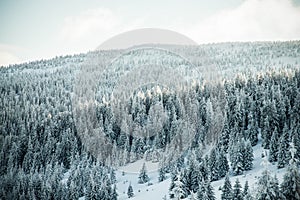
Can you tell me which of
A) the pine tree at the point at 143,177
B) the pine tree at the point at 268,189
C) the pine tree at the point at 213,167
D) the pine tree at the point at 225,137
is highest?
the pine tree at the point at 268,189

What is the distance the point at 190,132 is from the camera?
96.5 metres

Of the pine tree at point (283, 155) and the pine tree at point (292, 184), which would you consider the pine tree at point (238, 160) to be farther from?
the pine tree at point (292, 184)

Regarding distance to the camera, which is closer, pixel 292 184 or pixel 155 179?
pixel 292 184

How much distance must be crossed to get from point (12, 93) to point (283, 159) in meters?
154

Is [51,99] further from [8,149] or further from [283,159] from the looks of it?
[283,159]

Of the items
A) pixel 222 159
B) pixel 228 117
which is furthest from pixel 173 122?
pixel 222 159

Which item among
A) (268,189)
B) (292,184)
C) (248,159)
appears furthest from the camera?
(248,159)

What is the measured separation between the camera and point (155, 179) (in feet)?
282

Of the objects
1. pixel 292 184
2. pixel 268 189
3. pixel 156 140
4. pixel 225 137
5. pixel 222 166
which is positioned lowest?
pixel 156 140

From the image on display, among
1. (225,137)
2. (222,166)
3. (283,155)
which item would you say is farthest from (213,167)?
(225,137)

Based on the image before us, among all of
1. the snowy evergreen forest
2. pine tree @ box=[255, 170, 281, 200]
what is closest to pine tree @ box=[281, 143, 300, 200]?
pine tree @ box=[255, 170, 281, 200]

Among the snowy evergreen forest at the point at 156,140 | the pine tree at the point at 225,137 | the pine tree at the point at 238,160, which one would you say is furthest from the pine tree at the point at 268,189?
the pine tree at the point at 225,137

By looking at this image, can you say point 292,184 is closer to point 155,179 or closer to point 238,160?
point 238,160

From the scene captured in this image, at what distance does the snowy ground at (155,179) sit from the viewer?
57.7 meters
